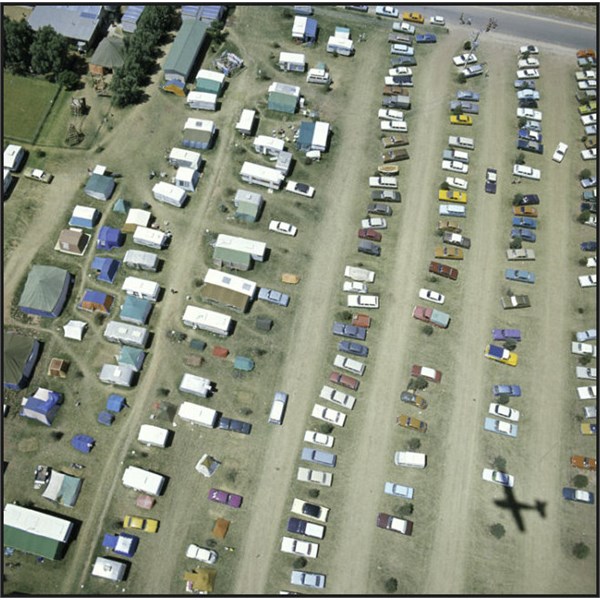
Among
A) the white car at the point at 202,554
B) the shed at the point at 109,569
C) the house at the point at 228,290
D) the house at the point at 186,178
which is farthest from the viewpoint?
the house at the point at 186,178

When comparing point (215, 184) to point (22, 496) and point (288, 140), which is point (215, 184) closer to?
point (288, 140)

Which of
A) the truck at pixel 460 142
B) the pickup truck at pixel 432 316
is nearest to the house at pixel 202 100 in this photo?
the truck at pixel 460 142

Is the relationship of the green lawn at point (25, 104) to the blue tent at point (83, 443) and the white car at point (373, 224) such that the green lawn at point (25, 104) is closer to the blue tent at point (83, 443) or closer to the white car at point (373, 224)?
the blue tent at point (83, 443)

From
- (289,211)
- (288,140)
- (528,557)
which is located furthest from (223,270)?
(528,557)

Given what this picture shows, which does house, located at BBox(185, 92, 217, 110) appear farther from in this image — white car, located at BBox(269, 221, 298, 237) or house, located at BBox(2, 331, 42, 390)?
house, located at BBox(2, 331, 42, 390)

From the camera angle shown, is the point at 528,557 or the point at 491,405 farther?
the point at 491,405
